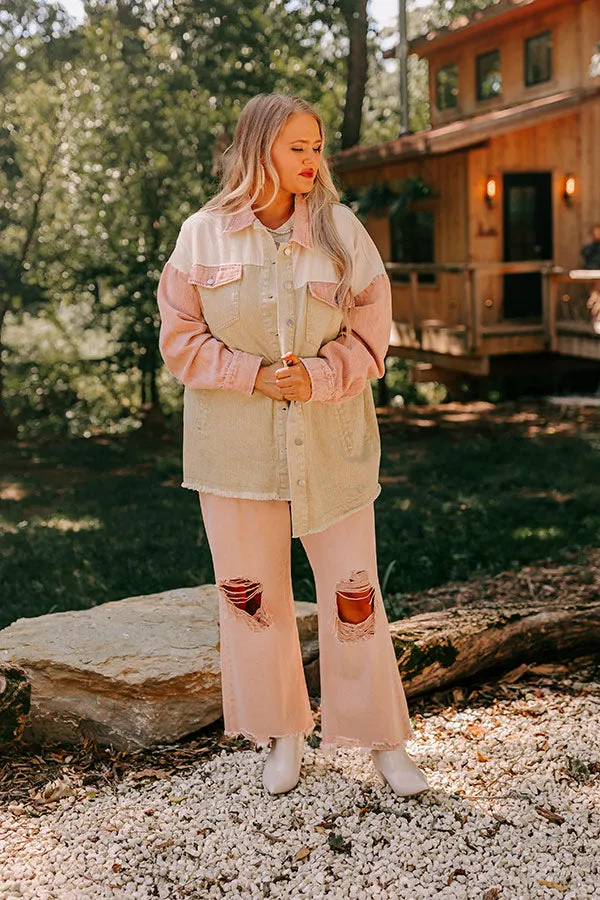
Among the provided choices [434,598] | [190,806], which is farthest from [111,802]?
[434,598]

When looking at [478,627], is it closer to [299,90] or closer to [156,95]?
[156,95]

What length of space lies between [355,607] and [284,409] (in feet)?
2.09

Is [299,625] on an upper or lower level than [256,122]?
lower

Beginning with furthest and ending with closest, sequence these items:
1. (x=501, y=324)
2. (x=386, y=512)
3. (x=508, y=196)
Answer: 1. (x=508, y=196)
2. (x=501, y=324)
3. (x=386, y=512)

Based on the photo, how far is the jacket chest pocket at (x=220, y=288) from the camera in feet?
9.16

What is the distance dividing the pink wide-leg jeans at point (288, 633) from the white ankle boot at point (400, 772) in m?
0.06

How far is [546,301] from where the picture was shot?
12.2 metres

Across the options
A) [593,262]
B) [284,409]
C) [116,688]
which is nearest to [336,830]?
[116,688]

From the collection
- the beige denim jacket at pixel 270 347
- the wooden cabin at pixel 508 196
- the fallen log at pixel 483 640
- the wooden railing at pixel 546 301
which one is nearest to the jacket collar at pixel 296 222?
the beige denim jacket at pixel 270 347

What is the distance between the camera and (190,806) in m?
3.03

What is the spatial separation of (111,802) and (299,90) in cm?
1325

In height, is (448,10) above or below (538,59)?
above

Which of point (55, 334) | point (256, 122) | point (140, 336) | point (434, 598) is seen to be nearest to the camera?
point (256, 122)

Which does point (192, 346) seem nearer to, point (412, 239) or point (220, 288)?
point (220, 288)
